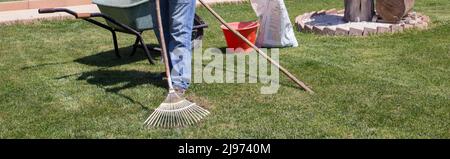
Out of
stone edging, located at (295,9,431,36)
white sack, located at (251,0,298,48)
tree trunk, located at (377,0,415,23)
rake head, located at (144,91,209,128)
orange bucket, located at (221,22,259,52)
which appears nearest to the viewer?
rake head, located at (144,91,209,128)

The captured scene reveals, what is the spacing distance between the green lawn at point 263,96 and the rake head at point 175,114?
9cm

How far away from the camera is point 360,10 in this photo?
7145mm

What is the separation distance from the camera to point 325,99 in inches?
173

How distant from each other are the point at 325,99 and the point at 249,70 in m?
1.15

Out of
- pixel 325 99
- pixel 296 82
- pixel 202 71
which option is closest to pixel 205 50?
pixel 202 71

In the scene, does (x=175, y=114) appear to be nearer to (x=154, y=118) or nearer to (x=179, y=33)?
(x=154, y=118)

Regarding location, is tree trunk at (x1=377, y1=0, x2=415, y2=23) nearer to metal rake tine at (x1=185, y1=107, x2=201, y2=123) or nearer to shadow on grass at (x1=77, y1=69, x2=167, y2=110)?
shadow on grass at (x1=77, y1=69, x2=167, y2=110)

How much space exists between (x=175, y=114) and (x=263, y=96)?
2.88 ft

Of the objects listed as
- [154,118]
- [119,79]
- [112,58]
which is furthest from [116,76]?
[154,118]

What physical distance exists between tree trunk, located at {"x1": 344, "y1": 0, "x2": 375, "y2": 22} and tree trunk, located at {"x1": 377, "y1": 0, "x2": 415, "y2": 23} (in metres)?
0.17

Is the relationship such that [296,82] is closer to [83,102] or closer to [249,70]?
[249,70]

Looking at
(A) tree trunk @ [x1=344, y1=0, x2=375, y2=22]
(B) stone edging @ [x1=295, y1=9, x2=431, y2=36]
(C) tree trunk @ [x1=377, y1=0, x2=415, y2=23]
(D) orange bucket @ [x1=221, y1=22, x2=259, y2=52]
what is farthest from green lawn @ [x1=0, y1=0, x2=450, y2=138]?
(A) tree trunk @ [x1=344, y1=0, x2=375, y2=22]

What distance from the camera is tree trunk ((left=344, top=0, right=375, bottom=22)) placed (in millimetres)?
7125

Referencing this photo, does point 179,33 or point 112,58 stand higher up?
point 179,33
